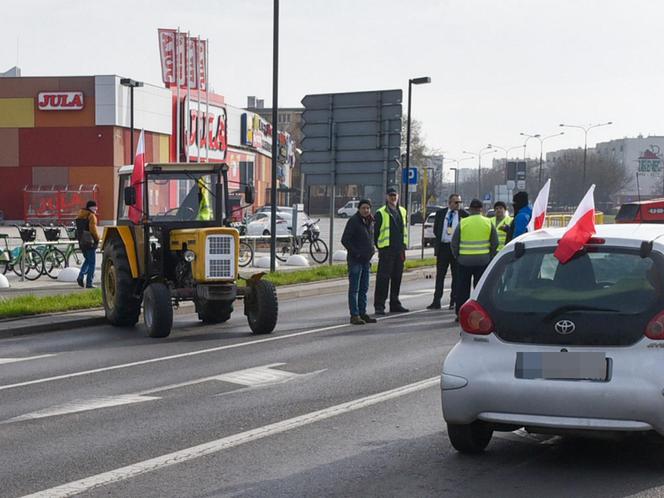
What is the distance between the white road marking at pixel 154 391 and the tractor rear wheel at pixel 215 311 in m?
4.30

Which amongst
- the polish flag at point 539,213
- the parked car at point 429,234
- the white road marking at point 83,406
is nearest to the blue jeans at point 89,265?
the polish flag at point 539,213

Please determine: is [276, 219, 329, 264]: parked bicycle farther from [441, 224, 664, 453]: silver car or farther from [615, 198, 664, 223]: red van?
[441, 224, 664, 453]: silver car

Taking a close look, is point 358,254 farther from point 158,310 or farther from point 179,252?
point 158,310

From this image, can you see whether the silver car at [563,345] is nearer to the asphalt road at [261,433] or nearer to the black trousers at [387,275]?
the asphalt road at [261,433]

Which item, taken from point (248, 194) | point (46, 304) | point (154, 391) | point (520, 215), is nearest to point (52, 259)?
point (46, 304)

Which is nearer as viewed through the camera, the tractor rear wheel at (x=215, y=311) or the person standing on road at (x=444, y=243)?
the tractor rear wheel at (x=215, y=311)

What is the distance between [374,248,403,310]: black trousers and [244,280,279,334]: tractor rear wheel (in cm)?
289

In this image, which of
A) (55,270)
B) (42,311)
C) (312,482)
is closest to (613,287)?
(312,482)

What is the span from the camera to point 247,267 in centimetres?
2884

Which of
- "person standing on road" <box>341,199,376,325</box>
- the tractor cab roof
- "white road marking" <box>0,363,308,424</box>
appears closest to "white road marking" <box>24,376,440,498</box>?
"white road marking" <box>0,363,308,424</box>

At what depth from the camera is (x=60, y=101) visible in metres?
60.5

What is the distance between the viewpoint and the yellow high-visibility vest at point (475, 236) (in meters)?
15.6

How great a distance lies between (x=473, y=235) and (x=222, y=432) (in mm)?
8314

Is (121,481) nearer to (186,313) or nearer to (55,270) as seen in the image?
(186,313)
